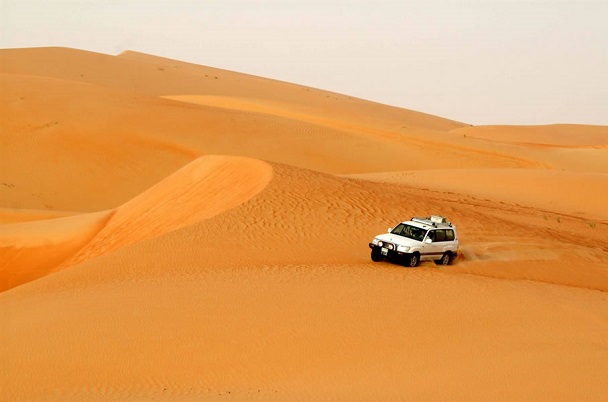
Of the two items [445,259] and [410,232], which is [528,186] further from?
[410,232]

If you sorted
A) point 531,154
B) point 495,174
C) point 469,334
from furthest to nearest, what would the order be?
point 531,154 → point 495,174 → point 469,334

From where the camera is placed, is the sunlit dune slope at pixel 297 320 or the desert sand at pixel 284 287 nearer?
the sunlit dune slope at pixel 297 320

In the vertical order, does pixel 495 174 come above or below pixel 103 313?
above

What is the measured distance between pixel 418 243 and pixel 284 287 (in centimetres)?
308

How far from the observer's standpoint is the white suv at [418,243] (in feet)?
46.7

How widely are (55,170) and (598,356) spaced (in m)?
25.8

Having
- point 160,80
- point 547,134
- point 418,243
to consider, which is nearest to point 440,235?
point 418,243

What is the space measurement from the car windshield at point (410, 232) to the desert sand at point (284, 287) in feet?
2.13

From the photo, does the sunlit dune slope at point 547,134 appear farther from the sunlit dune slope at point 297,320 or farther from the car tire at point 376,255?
the car tire at point 376,255

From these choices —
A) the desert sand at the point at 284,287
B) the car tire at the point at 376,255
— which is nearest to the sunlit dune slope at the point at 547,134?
the desert sand at the point at 284,287

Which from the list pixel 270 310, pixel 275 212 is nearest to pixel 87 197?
pixel 275 212

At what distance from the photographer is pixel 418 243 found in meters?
14.3

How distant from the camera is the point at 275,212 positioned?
17125 mm

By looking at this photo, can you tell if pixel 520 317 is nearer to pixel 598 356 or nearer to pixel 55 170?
pixel 598 356
